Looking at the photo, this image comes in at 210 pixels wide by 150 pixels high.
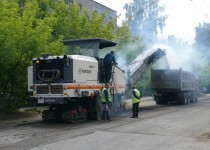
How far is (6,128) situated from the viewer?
42.8ft

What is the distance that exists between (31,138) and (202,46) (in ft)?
97.6

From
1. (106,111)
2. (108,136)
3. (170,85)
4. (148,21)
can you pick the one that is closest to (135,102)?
(106,111)

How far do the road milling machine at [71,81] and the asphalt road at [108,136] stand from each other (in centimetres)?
74

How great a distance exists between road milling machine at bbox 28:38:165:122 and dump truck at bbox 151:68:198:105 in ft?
32.4

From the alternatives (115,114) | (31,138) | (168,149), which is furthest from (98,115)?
(168,149)

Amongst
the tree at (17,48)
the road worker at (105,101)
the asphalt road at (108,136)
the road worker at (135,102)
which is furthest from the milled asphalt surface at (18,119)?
the road worker at (135,102)

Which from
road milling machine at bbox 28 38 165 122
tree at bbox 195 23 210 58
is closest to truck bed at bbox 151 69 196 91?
road milling machine at bbox 28 38 165 122

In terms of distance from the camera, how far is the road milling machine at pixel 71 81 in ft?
45.2

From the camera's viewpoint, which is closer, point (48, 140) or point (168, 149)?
point (168, 149)

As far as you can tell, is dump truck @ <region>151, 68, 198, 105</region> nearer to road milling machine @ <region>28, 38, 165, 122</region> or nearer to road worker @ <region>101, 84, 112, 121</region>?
road milling machine @ <region>28, 38, 165, 122</region>

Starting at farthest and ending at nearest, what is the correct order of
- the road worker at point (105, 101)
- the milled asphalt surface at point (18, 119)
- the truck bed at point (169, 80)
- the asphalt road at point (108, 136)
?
the truck bed at point (169, 80) < the road worker at point (105, 101) < the milled asphalt surface at point (18, 119) < the asphalt road at point (108, 136)

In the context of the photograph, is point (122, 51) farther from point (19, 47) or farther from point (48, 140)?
point (48, 140)

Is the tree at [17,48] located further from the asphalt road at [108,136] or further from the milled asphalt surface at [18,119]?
the asphalt road at [108,136]

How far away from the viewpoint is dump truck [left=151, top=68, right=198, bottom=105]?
25366 millimetres
